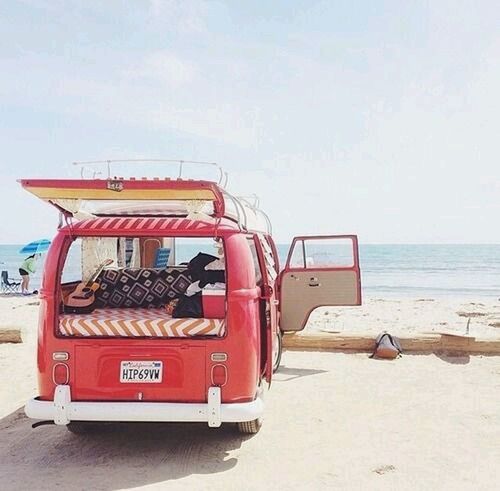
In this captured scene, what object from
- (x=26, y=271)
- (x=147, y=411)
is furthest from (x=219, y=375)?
(x=26, y=271)

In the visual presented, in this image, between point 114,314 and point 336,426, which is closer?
point 114,314

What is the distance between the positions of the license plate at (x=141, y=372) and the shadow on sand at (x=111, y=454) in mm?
684

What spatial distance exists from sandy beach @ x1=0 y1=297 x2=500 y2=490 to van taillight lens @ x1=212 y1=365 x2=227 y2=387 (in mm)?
658

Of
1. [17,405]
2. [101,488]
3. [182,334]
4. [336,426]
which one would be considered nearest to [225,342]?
[182,334]

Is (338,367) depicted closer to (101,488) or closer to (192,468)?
(192,468)

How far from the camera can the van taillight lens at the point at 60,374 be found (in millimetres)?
4945

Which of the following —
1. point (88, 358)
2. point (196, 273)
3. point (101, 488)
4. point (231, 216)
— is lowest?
point (101, 488)

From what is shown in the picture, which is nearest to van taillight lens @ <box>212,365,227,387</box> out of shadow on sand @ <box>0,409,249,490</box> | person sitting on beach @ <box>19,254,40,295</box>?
shadow on sand @ <box>0,409,249,490</box>

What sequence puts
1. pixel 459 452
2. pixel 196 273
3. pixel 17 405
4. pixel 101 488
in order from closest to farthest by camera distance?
pixel 101 488 → pixel 459 452 → pixel 196 273 → pixel 17 405

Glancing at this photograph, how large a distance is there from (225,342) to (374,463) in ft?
5.03

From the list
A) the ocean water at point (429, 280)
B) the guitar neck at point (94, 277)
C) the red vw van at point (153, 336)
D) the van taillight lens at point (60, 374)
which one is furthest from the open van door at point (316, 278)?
the ocean water at point (429, 280)

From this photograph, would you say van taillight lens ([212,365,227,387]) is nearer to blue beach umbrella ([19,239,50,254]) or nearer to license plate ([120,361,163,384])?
license plate ([120,361,163,384])

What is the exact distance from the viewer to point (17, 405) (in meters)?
7.00

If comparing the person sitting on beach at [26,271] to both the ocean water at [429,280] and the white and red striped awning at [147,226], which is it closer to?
the ocean water at [429,280]
